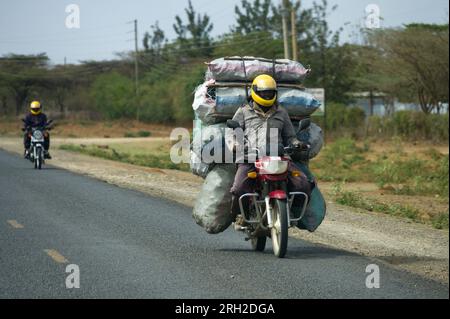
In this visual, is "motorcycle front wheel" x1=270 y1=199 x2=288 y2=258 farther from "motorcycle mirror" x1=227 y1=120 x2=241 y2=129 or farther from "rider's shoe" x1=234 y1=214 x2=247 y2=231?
"motorcycle mirror" x1=227 y1=120 x2=241 y2=129

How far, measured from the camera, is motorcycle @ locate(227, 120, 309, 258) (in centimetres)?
1101

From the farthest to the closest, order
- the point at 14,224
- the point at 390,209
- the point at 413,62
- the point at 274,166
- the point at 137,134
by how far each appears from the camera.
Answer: the point at 137,134, the point at 413,62, the point at 390,209, the point at 14,224, the point at 274,166

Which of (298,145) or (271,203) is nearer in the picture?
(271,203)

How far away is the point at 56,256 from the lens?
37.1ft

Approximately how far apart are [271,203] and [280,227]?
41 centimetres

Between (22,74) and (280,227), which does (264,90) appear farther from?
(22,74)

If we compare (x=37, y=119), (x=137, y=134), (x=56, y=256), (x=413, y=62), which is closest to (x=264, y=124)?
(x=56, y=256)

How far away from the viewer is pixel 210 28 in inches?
4094

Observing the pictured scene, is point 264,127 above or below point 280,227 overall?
above

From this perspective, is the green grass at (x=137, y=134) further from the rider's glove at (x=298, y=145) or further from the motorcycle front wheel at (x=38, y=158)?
the rider's glove at (x=298, y=145)

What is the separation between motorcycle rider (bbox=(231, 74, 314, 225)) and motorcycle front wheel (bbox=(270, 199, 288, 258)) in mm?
466
